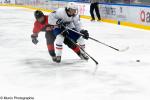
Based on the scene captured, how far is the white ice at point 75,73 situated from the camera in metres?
5.42

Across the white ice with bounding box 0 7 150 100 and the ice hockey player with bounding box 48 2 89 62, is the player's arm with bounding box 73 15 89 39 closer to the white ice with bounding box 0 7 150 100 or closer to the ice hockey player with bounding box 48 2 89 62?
the ice hockey player with bounding box 48 2 89 62

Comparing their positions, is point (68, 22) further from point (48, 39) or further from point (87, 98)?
point (87, 98)

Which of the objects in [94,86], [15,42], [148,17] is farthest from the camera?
[148,17]

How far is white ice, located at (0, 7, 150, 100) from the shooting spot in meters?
5.42

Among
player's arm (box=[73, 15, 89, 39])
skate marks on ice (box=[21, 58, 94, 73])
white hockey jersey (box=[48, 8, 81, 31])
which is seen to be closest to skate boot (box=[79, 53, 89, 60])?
skate marks on ice (box=[21, 58, 94, 73])

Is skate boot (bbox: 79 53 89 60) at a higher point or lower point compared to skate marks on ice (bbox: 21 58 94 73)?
higher

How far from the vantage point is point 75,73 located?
267 inches

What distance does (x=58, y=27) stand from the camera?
7.41 m

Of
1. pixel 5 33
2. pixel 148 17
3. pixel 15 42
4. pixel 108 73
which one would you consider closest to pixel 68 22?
pixel 108 73

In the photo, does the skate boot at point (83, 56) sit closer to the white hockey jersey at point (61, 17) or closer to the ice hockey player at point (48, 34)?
the ice hockey player at point (48, 34)

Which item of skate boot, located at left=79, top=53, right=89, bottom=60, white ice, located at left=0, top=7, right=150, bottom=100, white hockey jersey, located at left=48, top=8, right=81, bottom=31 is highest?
white hockey jersey, located at left=48, top=8, right=81, bottom=31

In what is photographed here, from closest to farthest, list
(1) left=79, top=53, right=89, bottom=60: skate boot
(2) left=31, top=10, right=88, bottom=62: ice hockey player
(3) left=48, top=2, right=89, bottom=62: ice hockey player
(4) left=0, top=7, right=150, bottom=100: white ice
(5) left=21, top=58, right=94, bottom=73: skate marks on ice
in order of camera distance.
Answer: (4) left=0, top=7, right=150, bottom=100: white ice < (5) left=21, top=58, right=94, bottom=73: skate marks on ice < (3) left=48, top=2, right=89, bottom=62: ice hockey player < (2) left=31, top=10, right=88, bottom=62: ice hockey player < (1) left=79, top=53, right=89, bottom=60: skate boot

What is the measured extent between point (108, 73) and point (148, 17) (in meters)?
7.46

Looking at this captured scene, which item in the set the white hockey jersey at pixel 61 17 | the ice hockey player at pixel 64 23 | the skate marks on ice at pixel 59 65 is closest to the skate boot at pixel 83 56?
the skate marks on ice at pixel 59 65
